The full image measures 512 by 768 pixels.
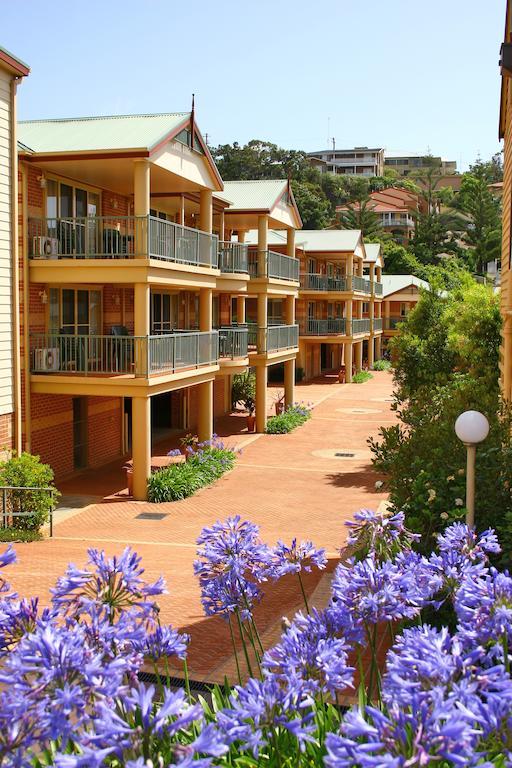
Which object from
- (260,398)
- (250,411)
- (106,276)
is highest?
(106,276)

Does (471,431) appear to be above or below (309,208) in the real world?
below

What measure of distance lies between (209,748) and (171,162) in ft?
62.5

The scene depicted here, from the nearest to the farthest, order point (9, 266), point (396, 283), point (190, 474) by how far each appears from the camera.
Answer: point (9, 266) < point (190, 474) < point (396, 283)

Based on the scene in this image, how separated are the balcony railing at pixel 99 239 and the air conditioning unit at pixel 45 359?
211cm

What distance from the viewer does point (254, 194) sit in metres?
31.2

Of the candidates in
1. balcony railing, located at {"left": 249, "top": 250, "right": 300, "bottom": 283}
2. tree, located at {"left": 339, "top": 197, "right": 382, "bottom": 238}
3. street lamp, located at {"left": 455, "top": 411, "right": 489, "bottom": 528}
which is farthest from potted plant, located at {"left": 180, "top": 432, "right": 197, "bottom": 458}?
tree, located at {"left": 339, "top": 197, "right": 382, "bottom": 238}

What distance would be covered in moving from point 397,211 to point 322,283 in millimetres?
56580

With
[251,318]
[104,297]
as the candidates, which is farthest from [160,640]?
[251,318]

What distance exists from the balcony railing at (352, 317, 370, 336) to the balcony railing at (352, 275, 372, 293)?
5.96 ft

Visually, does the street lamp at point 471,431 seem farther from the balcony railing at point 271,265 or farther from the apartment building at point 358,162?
the apartment building at point 358,162

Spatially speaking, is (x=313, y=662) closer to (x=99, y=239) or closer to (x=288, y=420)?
(x=99, y=239)

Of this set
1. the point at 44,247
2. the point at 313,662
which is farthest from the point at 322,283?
the point at 313,662

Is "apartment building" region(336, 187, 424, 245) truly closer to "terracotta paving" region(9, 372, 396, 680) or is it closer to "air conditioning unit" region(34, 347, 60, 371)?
"terracotta paving" region(9, 372, 396, 680)

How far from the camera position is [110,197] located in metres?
23.1
